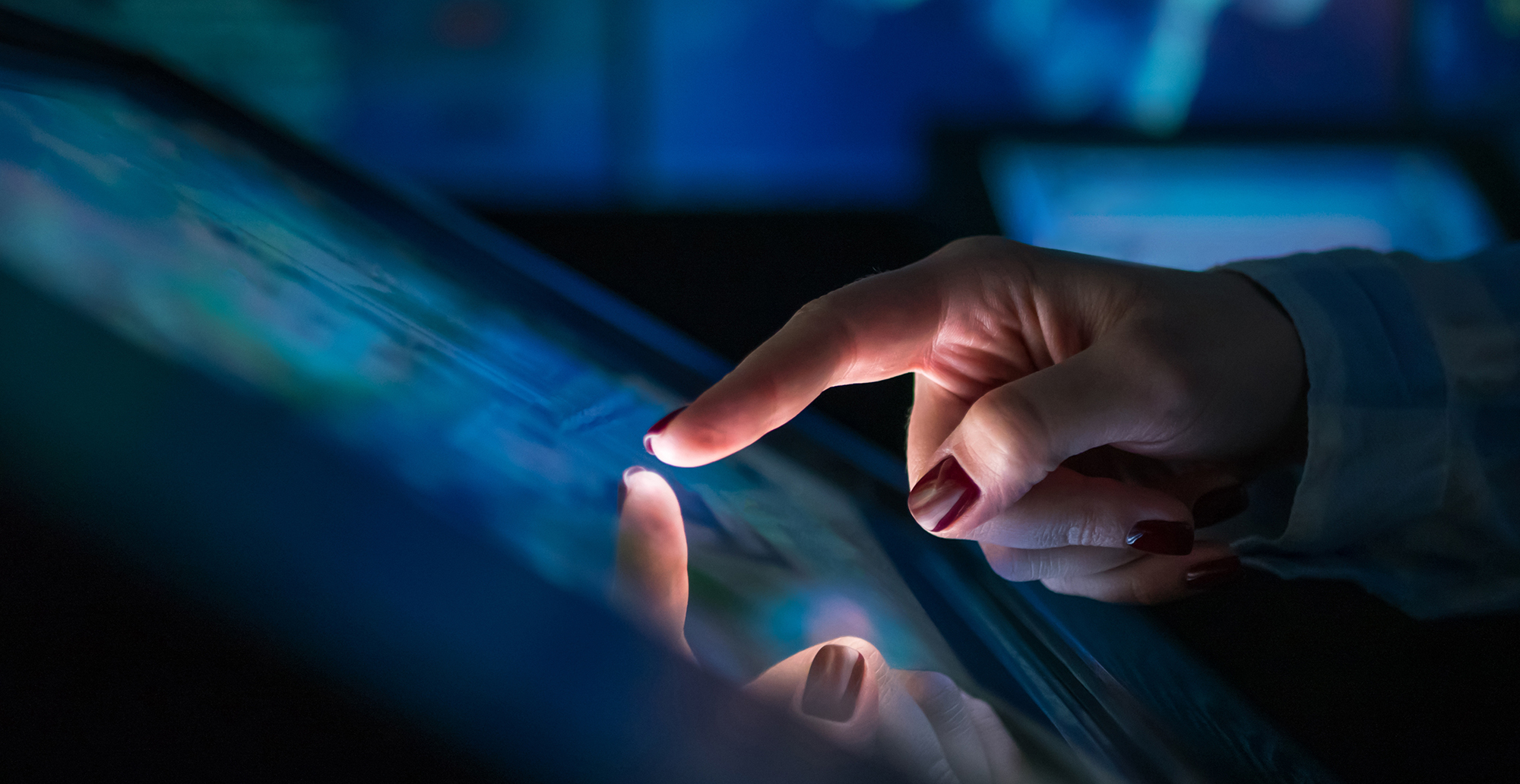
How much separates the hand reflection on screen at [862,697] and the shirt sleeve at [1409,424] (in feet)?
1.18

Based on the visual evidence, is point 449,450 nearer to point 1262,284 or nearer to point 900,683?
point 900,683

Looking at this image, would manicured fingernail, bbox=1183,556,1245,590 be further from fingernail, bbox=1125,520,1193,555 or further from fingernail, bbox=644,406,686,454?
fingernail, bbox=644,406,686,454

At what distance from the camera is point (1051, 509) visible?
21.3 inches

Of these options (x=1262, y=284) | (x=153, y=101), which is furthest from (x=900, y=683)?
(x=153, y=101)

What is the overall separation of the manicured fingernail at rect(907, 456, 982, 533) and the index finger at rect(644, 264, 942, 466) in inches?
3.2

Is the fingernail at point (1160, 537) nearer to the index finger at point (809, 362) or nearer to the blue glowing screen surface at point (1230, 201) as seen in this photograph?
the index finger at point (809, 362)

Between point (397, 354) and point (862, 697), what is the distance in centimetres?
32

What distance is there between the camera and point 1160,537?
21.3 inches

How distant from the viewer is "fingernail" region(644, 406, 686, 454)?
1.49 feet

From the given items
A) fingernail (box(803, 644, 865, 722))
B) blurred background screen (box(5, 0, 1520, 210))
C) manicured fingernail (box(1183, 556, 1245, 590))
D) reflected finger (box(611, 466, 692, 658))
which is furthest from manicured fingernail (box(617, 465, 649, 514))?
blurred background screen (box(5, 0, 1520, 210))

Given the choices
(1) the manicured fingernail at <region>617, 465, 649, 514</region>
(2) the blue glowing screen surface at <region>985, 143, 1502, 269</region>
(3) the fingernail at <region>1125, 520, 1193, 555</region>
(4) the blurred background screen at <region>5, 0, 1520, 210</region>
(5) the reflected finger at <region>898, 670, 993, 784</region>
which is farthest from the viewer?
(4) the blurred background screen at <region>5, 0, 1520, 210</region>

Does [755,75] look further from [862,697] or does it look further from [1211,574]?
[862,697]

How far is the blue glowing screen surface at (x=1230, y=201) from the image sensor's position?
3.98 feet

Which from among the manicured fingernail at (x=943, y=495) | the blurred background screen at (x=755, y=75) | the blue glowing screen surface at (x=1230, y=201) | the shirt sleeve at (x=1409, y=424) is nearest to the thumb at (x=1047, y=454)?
the manicured fingernail at (x=943, y=495)
